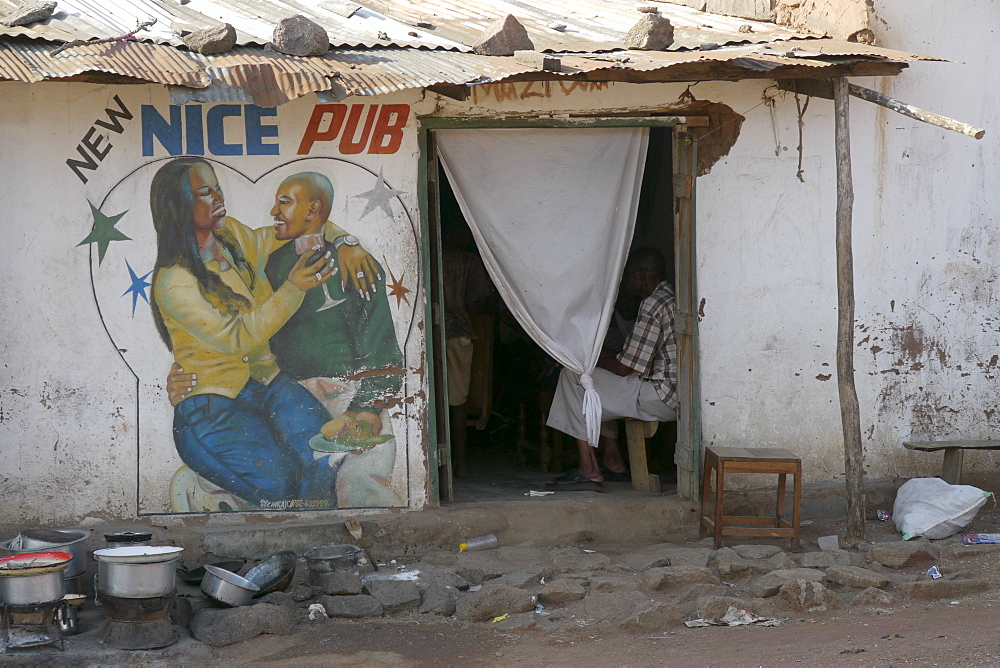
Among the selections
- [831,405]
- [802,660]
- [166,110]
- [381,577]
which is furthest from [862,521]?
[166,110]

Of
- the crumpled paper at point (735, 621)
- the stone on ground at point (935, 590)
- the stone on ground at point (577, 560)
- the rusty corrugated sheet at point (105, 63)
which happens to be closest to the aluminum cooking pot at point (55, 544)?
the rusty corrugated sheet at point (105, 63)

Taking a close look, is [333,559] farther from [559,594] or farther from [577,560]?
[577,560]

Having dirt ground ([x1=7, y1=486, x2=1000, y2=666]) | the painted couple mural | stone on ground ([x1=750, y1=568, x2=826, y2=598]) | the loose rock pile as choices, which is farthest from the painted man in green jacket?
stone on ground ([x1=750, y1=568, x2=826, y2=598])

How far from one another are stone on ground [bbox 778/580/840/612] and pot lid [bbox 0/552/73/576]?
3.29m

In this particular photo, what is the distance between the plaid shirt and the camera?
6559 millimetres

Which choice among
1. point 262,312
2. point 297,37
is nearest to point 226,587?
point 262,312

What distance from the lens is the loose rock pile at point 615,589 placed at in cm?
486

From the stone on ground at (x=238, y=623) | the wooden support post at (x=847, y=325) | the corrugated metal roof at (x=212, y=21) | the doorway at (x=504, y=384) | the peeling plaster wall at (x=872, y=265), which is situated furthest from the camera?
the peeling plaster wall at (x=872, y=265)

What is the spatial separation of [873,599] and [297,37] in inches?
156

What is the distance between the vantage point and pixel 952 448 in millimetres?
6172

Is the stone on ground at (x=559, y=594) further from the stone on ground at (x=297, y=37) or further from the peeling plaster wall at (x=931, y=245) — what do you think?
the stone on ground at (x=297, y=37)

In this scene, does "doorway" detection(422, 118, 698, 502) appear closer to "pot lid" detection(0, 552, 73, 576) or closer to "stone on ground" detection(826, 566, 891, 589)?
"stone on ground" detection(826, 566, 891, 589)

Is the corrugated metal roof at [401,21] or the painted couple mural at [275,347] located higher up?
the corrugated metal roof at [401,21]

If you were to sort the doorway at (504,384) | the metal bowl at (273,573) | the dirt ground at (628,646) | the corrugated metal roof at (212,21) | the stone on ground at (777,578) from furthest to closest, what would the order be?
the doorway at (504,384), the corrugated metal roof at (212,21), the metal bowl at (273,573), the stone on ground at (777,578), the dirt ground at (628,646)
